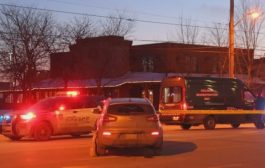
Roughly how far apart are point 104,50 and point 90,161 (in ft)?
118

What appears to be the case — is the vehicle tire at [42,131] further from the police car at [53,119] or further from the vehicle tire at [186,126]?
the vehicle tire at [186,126]

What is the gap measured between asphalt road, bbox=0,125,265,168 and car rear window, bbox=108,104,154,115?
4.01 ft

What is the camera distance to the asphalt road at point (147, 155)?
14.0 m

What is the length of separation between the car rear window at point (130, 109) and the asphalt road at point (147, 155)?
122 centimetres

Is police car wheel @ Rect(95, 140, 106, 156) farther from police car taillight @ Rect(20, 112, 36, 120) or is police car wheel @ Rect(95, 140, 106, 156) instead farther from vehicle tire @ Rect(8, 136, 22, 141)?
vehicle tire @ Rect(8, 136, 22, 141)

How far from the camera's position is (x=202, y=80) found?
28125 millimetres

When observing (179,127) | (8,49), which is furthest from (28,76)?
(179,127)

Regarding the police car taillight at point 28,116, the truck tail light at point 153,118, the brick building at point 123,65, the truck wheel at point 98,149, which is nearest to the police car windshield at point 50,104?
the police car taillight at point 28,116

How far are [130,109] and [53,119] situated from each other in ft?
22.0

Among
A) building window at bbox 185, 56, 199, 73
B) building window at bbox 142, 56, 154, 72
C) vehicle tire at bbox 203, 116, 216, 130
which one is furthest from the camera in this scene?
building window at bbox 185, 56, 199, 73

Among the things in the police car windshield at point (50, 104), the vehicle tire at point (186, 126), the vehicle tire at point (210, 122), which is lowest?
the vehicle tire at point (186, 126)

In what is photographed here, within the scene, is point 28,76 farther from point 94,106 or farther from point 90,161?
point 90,161

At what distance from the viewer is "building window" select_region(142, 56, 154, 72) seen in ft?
203

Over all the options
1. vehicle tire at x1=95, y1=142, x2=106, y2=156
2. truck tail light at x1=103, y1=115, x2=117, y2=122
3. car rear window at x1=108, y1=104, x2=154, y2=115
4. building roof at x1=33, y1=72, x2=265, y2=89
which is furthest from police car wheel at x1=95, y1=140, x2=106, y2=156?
building roof at x1=33, y1=72, x2=265, y2=89
